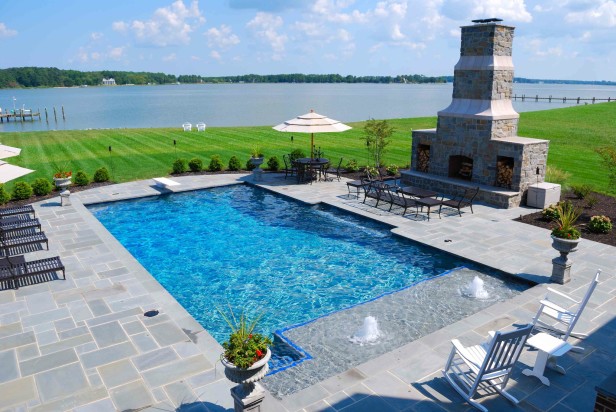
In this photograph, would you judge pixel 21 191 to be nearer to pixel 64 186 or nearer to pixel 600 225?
pixel 64 186

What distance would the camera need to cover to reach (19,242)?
1167 cm

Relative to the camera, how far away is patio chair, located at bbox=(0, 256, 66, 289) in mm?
9609

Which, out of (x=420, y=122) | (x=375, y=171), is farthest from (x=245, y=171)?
(x=420, y=122)

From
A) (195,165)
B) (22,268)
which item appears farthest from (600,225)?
(195,165)

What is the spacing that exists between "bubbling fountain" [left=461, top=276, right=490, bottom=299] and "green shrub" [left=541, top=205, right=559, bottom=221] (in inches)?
228

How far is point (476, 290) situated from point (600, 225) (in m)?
5.87

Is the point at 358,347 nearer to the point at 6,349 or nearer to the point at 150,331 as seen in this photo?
the point at 150,331

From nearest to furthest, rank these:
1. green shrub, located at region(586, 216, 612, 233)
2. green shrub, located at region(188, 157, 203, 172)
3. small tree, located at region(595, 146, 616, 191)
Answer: green shrub, located at region(586, 216, 612, 233) → small tree, located at region(595, 146, 616, 191) → green shrub, located at region(188, 157, 203, 172)

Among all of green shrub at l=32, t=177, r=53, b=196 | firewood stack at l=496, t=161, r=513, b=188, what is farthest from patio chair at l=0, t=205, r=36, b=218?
firewood stack at l=496, t=161, r=513, b=188

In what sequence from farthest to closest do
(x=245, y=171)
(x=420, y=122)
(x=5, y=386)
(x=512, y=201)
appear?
(x=420, y=122)
(x=245, y=171)
(x=512, y=201)
(x=5, y=386)

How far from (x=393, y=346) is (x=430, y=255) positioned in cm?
469

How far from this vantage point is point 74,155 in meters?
25.9

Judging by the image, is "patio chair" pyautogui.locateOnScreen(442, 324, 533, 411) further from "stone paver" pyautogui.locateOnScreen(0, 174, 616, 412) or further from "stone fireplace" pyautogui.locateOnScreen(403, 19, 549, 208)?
"stone fireplace" pyautogui.locateOnScreen(403, 19, 549, 208)

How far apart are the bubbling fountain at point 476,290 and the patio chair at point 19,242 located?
1005 cm
